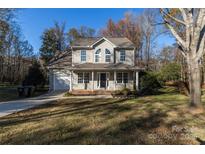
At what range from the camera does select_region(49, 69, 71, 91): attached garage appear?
25750 millimetres

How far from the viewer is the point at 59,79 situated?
1025 inches

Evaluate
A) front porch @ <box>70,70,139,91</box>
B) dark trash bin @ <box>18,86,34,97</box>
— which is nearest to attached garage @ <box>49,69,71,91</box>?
front porch @ <box>70,70,139,91</box>

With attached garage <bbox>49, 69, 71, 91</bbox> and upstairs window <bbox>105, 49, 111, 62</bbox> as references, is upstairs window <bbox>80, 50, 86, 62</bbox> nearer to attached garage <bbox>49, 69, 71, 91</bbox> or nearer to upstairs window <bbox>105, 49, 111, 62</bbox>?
upstairs window <bbox>105, 49, 111, 62</bbox>

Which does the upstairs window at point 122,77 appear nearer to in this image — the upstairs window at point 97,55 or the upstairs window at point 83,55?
the upstairs window at point 97,55

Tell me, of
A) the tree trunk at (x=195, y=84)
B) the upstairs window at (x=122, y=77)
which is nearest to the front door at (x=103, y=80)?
the upstairs window at (x=122, y=77)

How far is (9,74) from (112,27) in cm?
2442

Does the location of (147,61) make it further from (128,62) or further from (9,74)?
(9,74)

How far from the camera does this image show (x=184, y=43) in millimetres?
10688

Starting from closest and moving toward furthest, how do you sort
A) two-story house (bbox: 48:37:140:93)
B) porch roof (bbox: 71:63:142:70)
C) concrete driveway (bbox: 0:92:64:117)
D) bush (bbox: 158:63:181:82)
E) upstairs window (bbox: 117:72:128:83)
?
1. concrete driveway (bbox: 0:92:64:117)
2. porch roof (bbox: 71:63:142:70)
3. two-story house (bbox: 48:37:140:93)
4. upstairs window (bbox: 117:72:128:83)
5. bush (bbox: 158:63:181:82)

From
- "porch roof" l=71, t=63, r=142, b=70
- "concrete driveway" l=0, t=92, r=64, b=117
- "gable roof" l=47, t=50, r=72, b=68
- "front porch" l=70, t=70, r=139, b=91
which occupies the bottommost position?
"concrete driveway" l=0, t=92, r=64, b=117

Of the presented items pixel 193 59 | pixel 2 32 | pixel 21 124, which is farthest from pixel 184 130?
pixel 2 32

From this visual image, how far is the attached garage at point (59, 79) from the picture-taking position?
84.5ft

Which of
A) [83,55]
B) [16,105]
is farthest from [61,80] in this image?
[16,105]
